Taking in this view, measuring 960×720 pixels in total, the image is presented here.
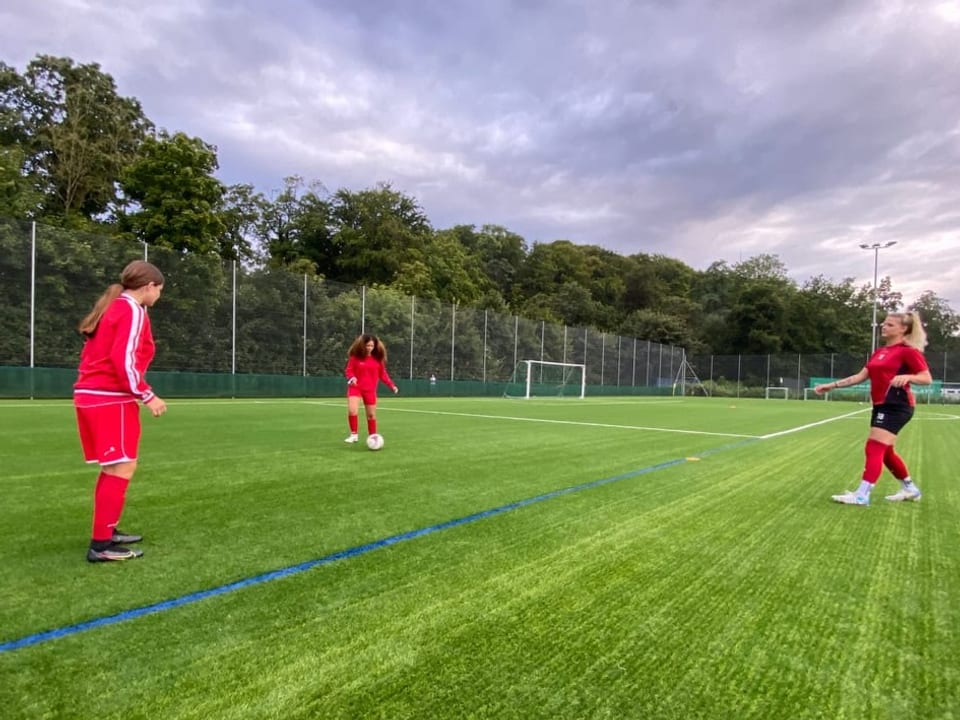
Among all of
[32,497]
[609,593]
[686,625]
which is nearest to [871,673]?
[686,625]

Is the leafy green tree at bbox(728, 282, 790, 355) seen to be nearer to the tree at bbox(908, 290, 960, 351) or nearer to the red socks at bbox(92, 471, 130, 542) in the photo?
the tree at bbox(908, 290, 960, 351)

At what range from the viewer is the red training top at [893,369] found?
195 inches

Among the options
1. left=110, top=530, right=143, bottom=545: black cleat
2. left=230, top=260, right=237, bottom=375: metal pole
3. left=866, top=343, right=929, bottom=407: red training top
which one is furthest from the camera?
left=230, top=260, right=237, bottom=375: metal pole

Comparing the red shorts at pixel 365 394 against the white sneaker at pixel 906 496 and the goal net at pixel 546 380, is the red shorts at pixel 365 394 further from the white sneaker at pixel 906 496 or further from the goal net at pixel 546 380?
the goal net at pixel 546 380

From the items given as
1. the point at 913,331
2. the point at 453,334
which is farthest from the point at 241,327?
the point at 913,331

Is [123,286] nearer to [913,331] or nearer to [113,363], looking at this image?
[113,363]

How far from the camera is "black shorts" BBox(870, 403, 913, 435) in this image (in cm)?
505

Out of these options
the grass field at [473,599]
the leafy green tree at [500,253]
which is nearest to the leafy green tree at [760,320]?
the leafy green tree at [500,253]

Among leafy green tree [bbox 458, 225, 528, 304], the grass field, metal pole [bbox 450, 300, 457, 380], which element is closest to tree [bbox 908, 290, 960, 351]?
leafy green tree [bbox 458, 225, 528, 304]

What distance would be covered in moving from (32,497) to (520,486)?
4026mm

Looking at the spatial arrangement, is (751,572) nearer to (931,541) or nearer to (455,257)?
(931,541)

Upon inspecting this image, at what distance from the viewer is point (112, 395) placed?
322 cm

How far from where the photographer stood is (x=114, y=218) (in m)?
33.5

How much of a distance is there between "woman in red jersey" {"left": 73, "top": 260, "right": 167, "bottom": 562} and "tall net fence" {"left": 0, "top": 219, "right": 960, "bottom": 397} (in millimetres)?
16913
